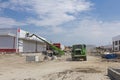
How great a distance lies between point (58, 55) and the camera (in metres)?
55.4

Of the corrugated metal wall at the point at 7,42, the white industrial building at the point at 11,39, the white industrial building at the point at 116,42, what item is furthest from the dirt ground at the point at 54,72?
the white industrial building at the point at 116,42

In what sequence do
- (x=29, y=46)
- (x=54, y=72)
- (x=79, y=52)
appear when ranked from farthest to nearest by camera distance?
1. (x=29, y=46)
2. (x=79, y=52)
3. (x=54, y=72)

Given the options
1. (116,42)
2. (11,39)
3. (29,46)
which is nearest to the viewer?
(11,39)

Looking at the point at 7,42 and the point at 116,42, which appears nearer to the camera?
the point at 7,42

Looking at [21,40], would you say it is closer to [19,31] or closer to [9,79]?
[19,31]

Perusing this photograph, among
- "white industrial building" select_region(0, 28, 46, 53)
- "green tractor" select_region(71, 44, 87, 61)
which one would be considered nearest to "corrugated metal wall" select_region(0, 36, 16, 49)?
"white industrial building" select_region(0, 28, 46, 53)

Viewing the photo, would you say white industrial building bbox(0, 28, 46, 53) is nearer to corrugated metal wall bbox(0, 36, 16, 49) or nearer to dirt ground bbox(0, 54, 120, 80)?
corrugated metal wall bbox(0, 36, 16, 49)

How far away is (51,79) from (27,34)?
4665 centimetres

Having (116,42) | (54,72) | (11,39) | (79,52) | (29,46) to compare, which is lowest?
(54,72)

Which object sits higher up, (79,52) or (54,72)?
(79,52)

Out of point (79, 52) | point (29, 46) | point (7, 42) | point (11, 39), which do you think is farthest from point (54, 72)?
point (29, 46)

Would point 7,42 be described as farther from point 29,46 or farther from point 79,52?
point 79,52

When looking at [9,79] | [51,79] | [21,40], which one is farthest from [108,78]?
[21,40]

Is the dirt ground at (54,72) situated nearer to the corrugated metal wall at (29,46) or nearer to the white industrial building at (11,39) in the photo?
the white industrial building at (11,39)
